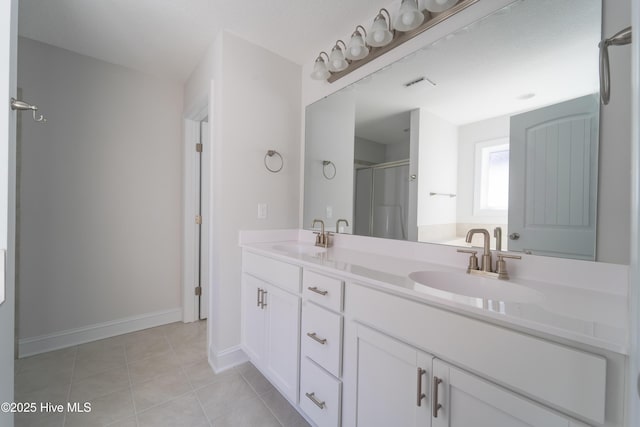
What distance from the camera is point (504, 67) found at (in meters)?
1.09

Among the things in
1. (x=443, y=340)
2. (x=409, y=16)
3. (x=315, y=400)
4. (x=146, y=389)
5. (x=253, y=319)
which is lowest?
(x=146, y=389)

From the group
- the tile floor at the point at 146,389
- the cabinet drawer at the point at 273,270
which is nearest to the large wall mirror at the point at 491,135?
the cabinet drawer at the point at 273,270

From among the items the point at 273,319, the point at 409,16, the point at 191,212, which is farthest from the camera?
the point at 191,212

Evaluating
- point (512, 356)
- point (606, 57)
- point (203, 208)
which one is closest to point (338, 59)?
point (606, 57)

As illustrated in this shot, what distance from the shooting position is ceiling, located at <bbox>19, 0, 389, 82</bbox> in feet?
4.99

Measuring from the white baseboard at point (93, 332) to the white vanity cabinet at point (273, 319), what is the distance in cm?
119

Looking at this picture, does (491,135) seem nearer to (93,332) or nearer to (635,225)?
(635,225)

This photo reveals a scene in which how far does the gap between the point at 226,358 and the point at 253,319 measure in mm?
397

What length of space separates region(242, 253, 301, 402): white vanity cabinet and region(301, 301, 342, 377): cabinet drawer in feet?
0.23

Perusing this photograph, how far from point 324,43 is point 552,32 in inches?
52.5

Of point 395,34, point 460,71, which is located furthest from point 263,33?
point 460,71

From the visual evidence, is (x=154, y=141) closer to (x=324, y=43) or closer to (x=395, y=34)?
(x=324, y=43)

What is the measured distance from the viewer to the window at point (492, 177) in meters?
1.08

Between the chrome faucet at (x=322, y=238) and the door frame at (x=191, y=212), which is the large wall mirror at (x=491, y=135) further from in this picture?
the door frame at (x=191, y=212)
